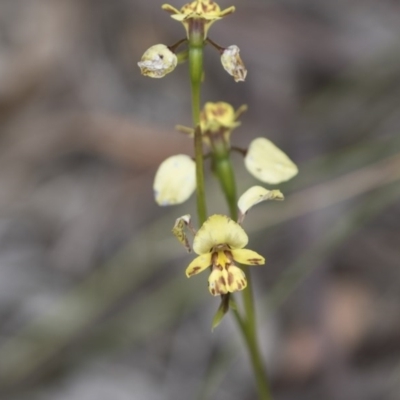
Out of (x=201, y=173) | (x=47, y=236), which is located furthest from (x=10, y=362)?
(x=201, y=173)

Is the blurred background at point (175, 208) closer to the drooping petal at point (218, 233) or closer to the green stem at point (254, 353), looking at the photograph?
the green stem at point (254, 353)

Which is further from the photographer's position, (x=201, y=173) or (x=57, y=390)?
(x=57, y=390)

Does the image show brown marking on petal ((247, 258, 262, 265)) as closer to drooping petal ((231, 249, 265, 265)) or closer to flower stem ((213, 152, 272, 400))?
drooping petal ((231, 249, 265, 265))

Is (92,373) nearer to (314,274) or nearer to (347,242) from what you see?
(314,274)

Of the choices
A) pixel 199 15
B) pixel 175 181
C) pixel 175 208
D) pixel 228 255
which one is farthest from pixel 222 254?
pixel 175 208

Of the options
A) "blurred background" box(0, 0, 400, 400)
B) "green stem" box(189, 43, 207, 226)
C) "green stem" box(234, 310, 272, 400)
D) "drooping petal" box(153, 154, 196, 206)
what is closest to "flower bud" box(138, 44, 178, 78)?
"green stem" box(189, 43, 207, 226)

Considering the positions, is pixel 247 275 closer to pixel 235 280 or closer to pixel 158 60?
pixel 235 280

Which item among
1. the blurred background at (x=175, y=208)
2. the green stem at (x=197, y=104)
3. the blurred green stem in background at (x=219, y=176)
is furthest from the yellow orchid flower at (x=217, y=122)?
the blurred background at (x=175, y=208)
